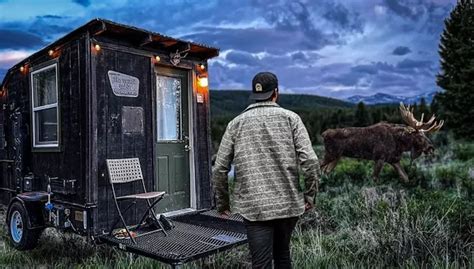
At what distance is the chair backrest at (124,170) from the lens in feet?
19.4

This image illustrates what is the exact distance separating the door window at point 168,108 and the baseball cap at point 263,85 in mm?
3536

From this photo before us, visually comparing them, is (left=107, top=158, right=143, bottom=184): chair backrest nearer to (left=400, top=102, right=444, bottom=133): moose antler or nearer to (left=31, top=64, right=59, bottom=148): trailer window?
(left=31, top=64, right=59, bottom=148): trailer window

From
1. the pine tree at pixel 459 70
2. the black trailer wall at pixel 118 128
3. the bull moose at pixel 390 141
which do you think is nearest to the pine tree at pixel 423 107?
the pine tree at pixel 459 70

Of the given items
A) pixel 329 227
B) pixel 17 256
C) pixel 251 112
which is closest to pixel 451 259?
pixel 329 227

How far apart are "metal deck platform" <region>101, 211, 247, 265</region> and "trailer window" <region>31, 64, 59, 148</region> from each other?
1958 mm

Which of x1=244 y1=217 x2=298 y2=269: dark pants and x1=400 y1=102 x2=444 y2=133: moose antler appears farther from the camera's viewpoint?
x1=400 y1=102 x2=444 y2=133: moose antler

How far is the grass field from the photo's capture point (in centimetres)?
523

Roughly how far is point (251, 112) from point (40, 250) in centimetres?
467

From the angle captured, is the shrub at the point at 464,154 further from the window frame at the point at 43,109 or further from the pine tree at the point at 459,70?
the window frame at the point at 43,109

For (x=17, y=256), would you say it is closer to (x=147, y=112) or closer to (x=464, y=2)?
(x=147, y=112)

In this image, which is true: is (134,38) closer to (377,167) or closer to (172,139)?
(172,139)

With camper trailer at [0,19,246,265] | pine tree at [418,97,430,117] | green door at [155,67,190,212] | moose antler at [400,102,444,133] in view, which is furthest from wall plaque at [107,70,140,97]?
pine tree at [418,97,430,117]

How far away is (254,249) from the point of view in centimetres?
370

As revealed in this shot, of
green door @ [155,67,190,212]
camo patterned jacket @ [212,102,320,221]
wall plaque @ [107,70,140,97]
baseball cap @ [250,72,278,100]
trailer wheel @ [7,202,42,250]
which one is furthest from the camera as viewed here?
green door @ [155,67,190,212]
